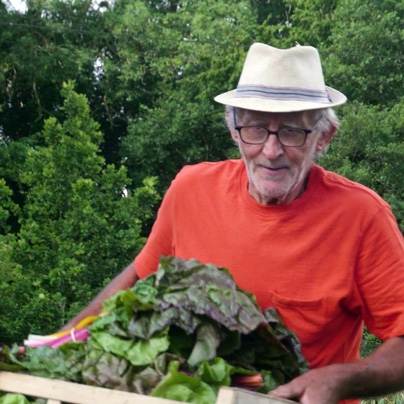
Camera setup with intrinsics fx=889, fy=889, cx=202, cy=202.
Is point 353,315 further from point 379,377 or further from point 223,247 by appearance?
point 223,247

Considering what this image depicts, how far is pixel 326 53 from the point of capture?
1040 inches

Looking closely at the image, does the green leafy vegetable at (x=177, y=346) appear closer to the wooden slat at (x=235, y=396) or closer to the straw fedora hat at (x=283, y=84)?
the wooden slat at (x=235, y=396)

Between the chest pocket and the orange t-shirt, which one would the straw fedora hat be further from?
the chest pocket

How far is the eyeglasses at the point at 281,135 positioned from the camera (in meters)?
3.28

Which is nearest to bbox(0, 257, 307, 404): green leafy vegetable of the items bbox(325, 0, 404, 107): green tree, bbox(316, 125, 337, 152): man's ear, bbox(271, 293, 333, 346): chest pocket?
bbox(271, 293, 333, 346): chest pocket

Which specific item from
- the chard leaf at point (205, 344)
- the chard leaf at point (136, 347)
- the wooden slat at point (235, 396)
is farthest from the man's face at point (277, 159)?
the wooden slat at point (235, 396)

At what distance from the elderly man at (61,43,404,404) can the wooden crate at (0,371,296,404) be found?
656 millimetres

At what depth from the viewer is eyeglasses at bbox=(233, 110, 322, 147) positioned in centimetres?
328

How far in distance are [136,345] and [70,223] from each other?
13.4m

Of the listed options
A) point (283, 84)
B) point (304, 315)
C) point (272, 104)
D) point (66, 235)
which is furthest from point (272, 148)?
point (66, 235)

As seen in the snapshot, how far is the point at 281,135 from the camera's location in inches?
129

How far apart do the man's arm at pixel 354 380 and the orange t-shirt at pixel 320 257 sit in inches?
4.5

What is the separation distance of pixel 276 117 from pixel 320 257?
0.54m

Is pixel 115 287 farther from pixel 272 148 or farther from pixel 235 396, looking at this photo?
pixel 235 396
